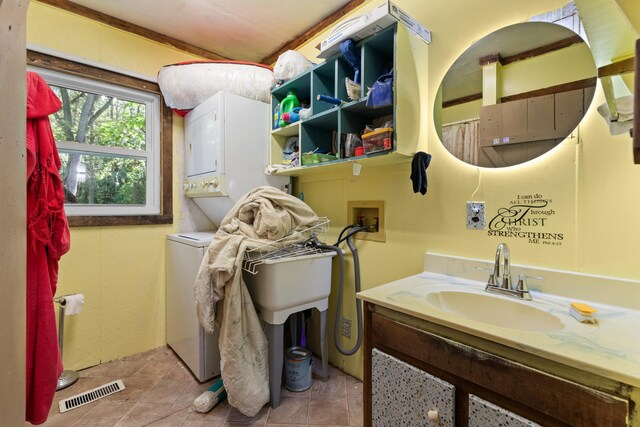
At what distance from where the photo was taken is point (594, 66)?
1028 millimetres

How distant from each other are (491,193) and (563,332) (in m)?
0.63

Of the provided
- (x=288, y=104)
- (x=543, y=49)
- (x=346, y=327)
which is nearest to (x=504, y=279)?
(x=543, y=49)

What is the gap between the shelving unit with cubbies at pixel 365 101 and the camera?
133 centimetres

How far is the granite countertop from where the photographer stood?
647mm

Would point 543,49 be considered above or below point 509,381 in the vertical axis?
above

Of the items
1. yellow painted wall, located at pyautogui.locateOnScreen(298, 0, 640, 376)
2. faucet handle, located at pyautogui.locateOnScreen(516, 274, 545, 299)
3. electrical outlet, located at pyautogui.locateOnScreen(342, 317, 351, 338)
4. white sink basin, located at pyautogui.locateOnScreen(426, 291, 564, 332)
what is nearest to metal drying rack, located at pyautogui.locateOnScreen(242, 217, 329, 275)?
yellow painted wall, located at pyautogui.locateOnScreen(298, 0, 640, 376)

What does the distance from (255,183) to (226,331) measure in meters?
1.00

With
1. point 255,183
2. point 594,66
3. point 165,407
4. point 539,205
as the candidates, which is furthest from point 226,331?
point 594,66

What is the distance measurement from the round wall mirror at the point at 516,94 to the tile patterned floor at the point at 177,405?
58.1 inches

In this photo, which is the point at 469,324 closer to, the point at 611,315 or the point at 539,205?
the point at 611,315

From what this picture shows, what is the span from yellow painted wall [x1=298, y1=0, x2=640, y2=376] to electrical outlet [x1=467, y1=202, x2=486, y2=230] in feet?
0.08

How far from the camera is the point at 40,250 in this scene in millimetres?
1182

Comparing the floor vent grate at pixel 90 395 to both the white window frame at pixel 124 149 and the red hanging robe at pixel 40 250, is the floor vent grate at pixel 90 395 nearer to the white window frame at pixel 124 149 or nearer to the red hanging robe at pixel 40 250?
the red hanging robe at pixel 40 250

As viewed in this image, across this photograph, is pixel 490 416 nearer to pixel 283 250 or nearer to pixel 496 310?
pixel 496 310
